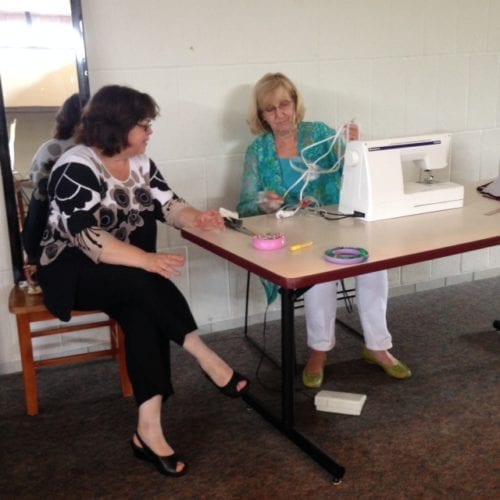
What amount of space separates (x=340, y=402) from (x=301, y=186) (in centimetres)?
94

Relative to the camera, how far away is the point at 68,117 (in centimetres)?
260

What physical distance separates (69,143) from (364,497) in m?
1.69

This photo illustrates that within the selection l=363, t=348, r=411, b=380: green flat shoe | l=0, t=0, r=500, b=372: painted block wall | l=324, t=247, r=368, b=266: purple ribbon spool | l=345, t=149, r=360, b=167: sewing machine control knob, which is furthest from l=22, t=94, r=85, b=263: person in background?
l=363, t=348, r=411, b=380: green flat shoe

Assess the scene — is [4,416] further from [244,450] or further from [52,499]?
[244,450]

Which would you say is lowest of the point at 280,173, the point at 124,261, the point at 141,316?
the point at 141,316

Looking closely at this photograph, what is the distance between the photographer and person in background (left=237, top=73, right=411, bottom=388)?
258 centimetres

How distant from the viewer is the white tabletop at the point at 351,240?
1.82 meters

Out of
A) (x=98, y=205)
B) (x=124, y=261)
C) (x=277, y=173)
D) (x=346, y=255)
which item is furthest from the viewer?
(x=277, y=173)

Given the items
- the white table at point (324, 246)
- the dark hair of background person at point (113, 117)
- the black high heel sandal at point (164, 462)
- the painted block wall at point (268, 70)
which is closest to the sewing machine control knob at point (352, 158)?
the white table at point (324, 246)

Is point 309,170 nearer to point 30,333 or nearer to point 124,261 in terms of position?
point 124,261

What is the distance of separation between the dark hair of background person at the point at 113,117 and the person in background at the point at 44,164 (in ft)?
1.50

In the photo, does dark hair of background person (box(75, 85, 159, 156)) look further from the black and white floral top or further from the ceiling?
the ceiling

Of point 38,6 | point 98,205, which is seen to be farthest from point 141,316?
point 38,6

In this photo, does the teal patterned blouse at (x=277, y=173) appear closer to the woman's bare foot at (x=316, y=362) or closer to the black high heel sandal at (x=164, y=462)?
the woman's bare foot at (x=316, y=362)
